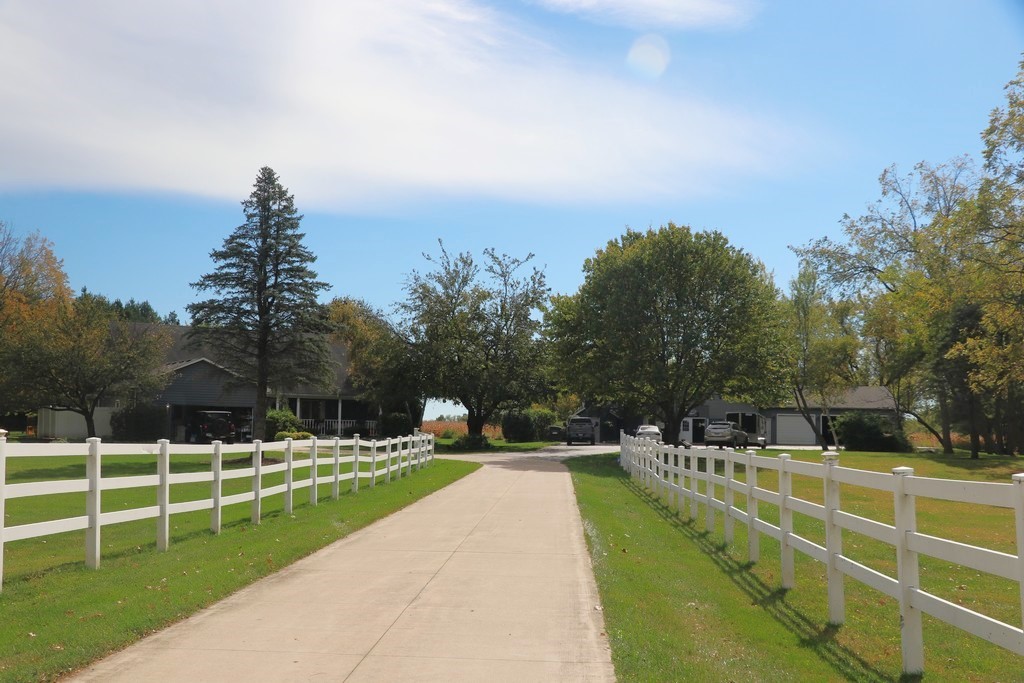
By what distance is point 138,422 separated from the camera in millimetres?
50250

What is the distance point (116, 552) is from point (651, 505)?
1123 cm

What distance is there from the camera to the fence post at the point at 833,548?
7.84m

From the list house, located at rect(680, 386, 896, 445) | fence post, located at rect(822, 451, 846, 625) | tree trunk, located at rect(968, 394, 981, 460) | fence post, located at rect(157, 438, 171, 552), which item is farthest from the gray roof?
fence post, located at rect(822, 451, 846, 625)

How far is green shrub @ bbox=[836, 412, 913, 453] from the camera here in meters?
53.4

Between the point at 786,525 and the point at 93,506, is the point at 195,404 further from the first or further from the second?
the point at 786,525

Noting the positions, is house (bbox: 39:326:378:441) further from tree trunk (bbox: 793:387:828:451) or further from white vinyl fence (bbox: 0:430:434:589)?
white vinyl fence (bbox: 0:430:434:589)

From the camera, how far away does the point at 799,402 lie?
211 feet

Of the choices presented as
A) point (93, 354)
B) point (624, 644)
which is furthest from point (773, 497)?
point (93, 354)

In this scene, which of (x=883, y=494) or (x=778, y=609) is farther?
(x=883, y=494)

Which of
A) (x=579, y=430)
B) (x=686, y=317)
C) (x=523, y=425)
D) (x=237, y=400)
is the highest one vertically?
(x=686, y=317)

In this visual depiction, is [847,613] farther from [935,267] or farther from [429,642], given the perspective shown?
[935,267]

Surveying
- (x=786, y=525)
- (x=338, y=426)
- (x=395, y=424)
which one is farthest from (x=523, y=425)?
→ (x=786, y=525)

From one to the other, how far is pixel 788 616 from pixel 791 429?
64.6 metres

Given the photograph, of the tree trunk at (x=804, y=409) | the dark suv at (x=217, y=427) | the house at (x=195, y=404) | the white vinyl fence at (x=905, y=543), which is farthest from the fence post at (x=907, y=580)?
the tree trunk at (x=804, y=409)
